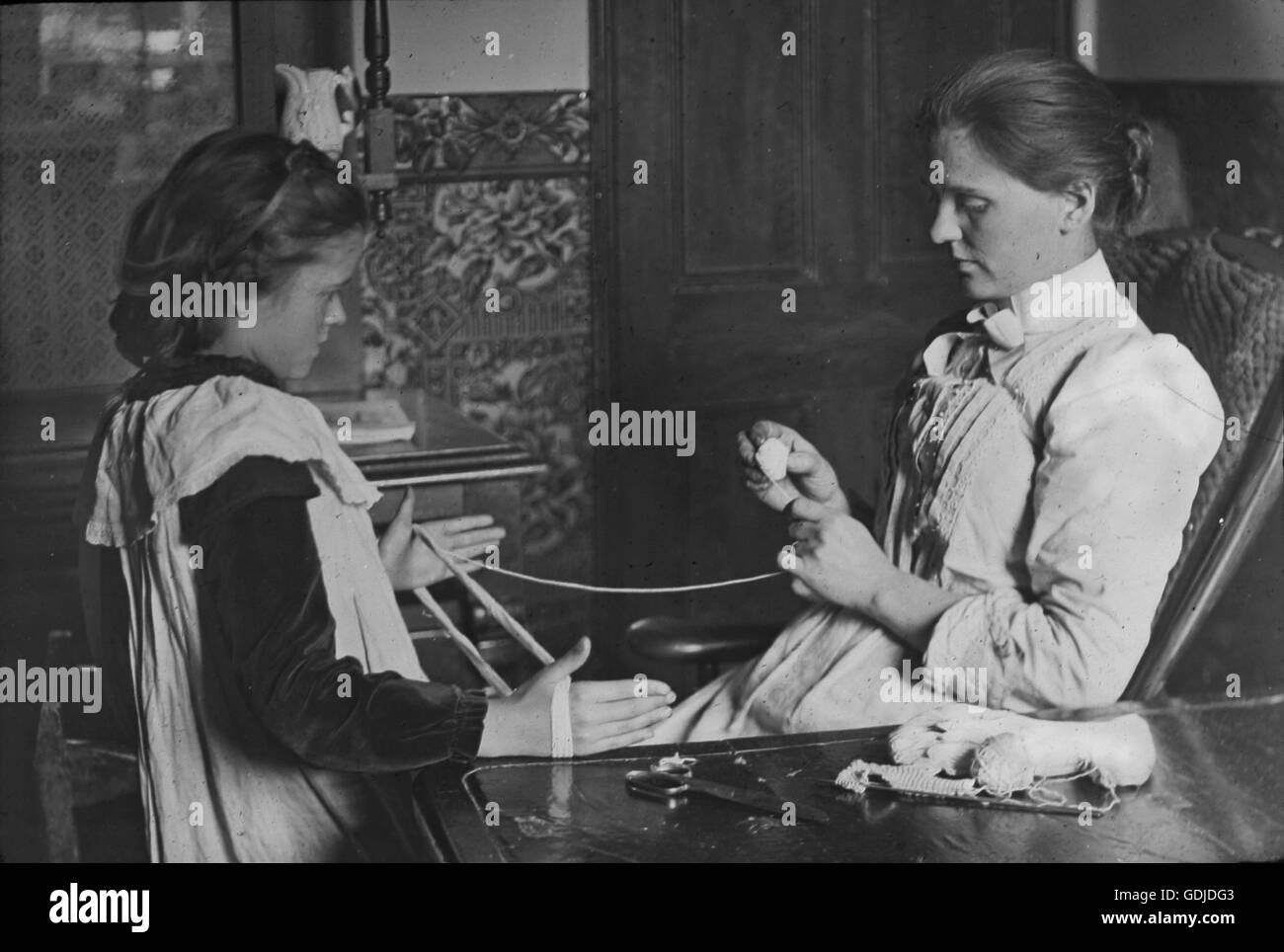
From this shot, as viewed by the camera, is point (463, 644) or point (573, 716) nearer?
point (573, 716)

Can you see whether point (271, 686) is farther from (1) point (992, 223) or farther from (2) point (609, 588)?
(1) point (992, 223)

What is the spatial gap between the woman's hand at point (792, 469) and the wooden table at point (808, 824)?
368mm

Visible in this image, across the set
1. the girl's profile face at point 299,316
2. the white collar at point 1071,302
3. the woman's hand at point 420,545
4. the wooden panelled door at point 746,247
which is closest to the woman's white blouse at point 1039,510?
the white collar at point 1071,302

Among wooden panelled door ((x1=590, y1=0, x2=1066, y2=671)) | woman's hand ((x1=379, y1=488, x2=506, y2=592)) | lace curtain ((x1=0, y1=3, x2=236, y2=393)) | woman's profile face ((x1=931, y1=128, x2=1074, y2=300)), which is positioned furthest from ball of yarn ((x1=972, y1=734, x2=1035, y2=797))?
lace curtain ((x1=0, y1=3, x2=236, y2=393))

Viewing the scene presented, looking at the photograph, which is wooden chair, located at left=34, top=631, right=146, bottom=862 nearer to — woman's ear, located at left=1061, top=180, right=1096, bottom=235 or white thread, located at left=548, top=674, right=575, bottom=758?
white thread, located at left=548, top=674, right=575, bottom=758

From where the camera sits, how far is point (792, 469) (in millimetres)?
2180

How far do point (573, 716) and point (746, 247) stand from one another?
671mm

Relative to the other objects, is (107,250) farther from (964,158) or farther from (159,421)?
(964,158)

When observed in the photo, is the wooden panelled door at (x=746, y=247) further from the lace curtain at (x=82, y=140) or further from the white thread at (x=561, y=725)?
the lace curtain at (x=82, y=140)

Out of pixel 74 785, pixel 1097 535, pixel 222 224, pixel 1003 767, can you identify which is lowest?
pixel 74 785

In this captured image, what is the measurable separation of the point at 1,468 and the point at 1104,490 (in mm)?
1361

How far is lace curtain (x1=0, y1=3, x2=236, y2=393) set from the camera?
208 cm

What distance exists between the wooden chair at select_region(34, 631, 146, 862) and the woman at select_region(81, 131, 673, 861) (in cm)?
3

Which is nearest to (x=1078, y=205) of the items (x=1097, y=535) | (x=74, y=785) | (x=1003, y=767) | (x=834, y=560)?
(x=1097, y=535)
